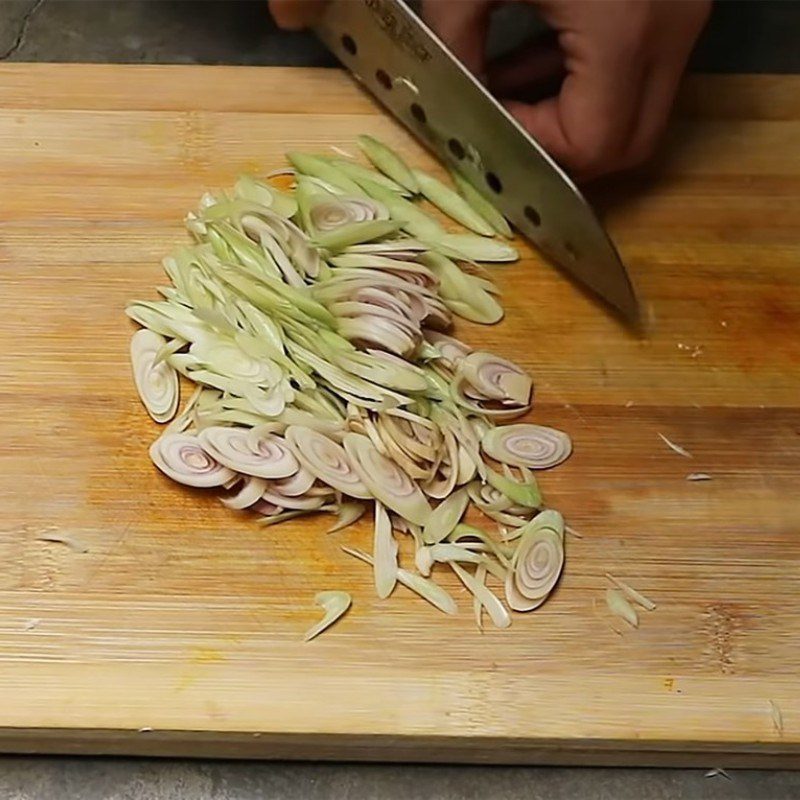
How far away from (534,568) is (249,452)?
0.98 feet

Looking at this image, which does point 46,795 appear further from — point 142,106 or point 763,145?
point 763,145

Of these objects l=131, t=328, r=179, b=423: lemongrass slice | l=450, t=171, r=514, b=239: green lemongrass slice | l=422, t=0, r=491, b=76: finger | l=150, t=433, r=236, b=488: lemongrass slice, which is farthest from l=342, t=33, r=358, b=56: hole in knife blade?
l=150, t=433, r=236, b=488: lemongrass slice

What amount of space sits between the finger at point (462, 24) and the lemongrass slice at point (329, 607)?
631mm

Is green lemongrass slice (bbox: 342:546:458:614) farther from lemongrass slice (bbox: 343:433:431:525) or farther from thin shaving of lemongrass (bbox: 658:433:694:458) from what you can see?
thin shaving of lemongrass (bbox: 658:433:694:458)

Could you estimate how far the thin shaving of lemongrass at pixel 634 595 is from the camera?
1.10 m

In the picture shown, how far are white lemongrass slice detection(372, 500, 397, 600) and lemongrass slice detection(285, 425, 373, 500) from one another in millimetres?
26

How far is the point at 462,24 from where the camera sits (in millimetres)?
1317

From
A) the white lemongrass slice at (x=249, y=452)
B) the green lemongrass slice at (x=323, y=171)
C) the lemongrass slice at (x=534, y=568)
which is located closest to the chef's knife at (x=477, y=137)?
the green lemongrass slice at (x=323, y=171)

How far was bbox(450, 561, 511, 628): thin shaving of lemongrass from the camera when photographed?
1.09m

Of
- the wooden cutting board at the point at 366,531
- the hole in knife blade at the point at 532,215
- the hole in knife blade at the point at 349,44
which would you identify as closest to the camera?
the wooden cutting board at the point at 366,531

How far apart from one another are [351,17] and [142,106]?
0.28m

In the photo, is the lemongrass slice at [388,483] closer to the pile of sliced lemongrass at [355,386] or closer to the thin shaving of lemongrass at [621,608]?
the pile of sliced lemongrass at [355,386]

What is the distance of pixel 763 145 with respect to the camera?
1.43 meters

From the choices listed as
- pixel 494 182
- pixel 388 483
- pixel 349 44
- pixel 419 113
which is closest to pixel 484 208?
pixel 494 182
